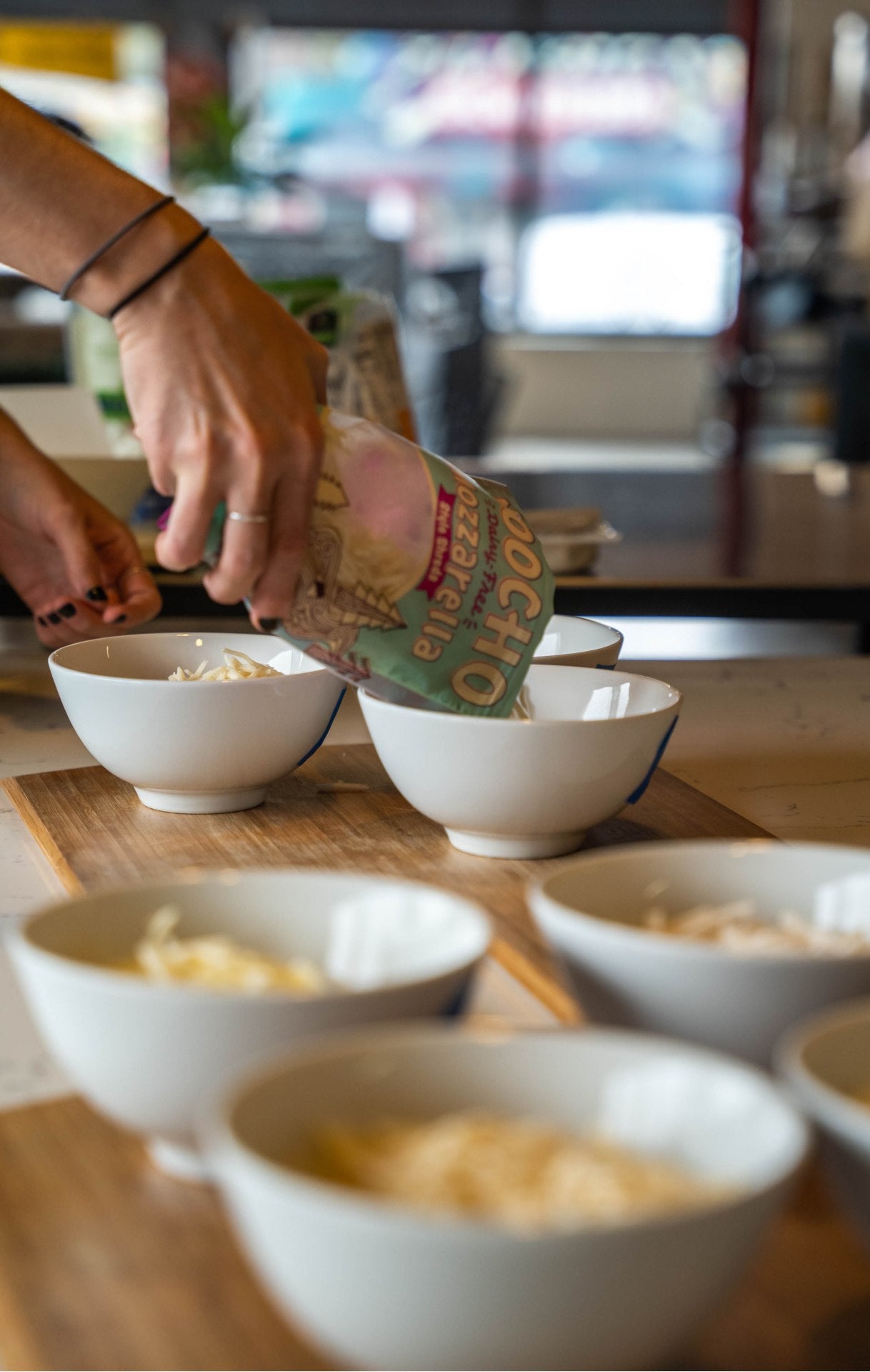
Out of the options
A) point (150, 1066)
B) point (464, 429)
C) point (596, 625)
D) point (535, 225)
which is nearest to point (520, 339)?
point (535, 225)

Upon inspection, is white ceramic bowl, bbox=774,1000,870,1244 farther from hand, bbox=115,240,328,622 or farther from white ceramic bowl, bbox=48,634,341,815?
white ceramic bowl, bbox=48,634,341,815

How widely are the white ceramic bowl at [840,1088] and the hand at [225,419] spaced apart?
1.46ft

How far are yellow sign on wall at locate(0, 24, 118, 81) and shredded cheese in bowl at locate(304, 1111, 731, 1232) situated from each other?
10.3 metres

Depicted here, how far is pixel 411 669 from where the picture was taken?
0.96 m

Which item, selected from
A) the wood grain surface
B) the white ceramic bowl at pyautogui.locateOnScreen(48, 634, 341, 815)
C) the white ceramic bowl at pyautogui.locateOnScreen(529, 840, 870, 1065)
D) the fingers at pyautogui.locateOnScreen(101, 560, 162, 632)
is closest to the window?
the fingers at pyautogui.locateOnScreen(101, 560, 162, 632)

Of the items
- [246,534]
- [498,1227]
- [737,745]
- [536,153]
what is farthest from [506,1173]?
[536,153]

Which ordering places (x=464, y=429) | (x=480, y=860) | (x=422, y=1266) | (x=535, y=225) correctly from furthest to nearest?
(x=535, y=225)
(x=464, y=429)
(x=480, y=860)
(x=422, y=1266)

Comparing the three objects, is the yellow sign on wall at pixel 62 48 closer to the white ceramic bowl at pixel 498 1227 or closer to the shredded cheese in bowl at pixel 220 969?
the shredded cheese in bowl at pixel 220 969

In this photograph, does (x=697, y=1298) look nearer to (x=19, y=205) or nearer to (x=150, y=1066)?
(x=150, y=1066)

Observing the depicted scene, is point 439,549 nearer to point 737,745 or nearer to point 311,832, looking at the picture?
point 311,832

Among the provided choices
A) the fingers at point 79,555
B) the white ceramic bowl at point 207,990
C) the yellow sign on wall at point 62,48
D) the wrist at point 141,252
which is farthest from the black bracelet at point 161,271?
the yellow sign on wall at point 62,48

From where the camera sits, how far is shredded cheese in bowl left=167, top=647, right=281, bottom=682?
1.11 metres

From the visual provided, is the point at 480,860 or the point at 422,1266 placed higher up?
the point at 422,1266

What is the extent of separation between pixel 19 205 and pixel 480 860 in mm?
496
